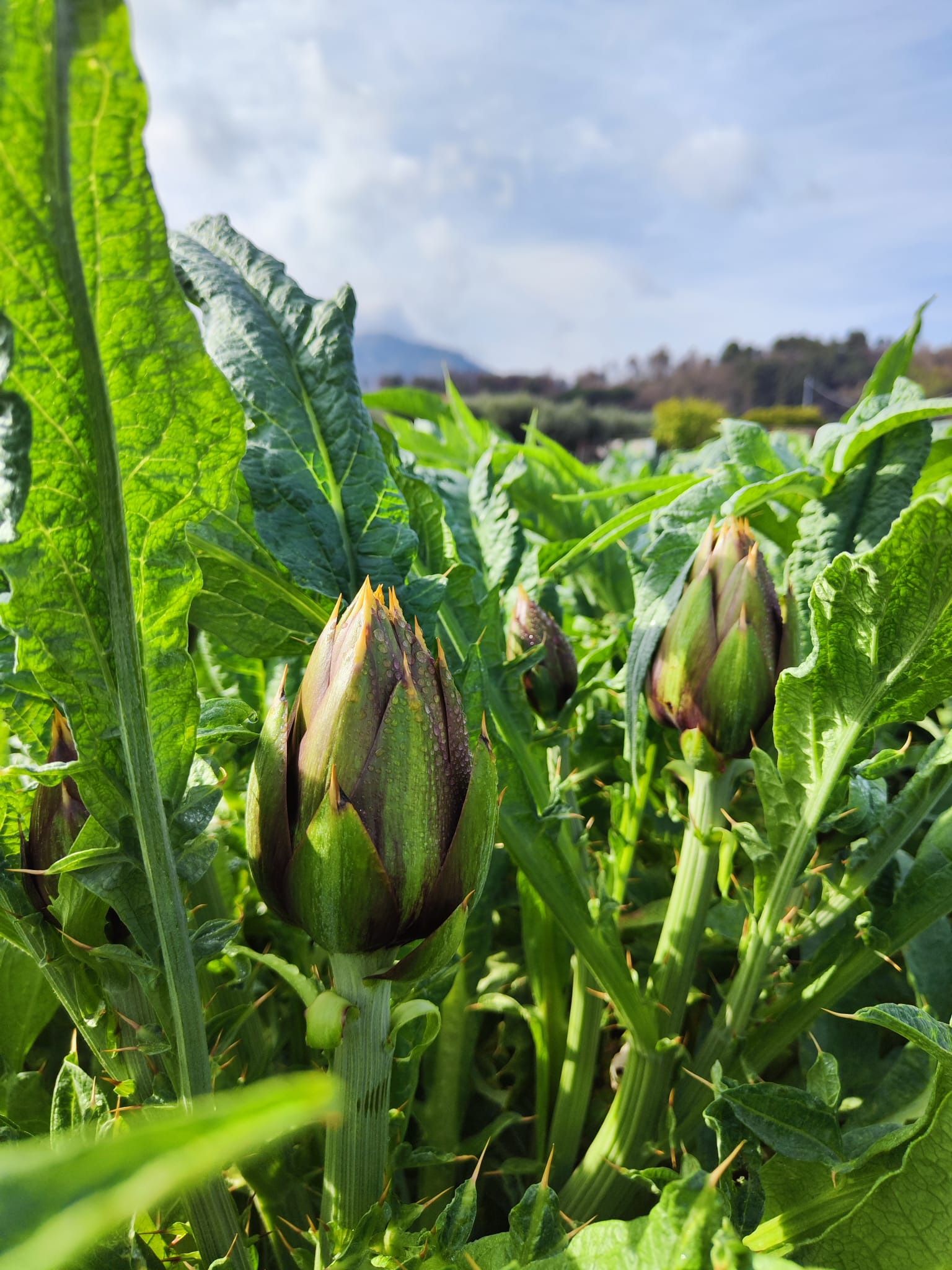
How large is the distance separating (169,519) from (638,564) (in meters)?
0.48

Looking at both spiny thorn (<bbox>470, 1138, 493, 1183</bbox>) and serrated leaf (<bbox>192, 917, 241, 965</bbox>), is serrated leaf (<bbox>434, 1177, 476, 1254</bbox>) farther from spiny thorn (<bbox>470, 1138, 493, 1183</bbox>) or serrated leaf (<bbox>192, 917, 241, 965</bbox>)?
serrated leaf (<bbox>192, 917, 241, 965</bbox>)

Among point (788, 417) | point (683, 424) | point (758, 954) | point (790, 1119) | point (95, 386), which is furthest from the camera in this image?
point (788, 417)

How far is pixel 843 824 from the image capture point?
24.7 inches

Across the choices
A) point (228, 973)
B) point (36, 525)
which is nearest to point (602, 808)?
point (228, 973)

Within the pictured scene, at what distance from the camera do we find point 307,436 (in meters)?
0.69

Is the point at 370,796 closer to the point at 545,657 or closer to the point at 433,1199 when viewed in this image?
the point at 433,1199

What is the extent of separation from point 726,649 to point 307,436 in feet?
1.14

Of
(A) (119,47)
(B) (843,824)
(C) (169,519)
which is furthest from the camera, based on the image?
(B) (843,824)

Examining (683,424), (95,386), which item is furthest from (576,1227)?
(683,424)

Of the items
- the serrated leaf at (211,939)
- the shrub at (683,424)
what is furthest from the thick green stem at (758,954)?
the shrub at (683,424)

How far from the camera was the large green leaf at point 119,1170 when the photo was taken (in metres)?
0.18

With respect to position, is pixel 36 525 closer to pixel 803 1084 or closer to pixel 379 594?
pixel 379 594

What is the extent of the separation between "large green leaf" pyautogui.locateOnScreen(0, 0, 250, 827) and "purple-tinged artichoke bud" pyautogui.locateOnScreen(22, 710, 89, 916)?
0.04m

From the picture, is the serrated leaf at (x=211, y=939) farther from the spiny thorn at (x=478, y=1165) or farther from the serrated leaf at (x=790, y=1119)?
the serrated leaf at (x=790, y=1119)
